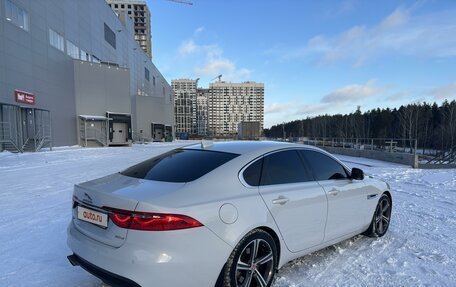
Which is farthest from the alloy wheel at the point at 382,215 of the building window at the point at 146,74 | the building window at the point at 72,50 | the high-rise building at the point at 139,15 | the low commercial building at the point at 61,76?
the high-rise building at the point at 139,15

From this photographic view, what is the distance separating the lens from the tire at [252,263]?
8.84ft

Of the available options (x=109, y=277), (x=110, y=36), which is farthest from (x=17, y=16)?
(x=109, y=277)

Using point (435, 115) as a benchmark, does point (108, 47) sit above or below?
above

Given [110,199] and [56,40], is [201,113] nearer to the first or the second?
[56,40]

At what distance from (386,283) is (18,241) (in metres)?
4.73

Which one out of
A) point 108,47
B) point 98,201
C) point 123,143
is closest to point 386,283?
point 98,201

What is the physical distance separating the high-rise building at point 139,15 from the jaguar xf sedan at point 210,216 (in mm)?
135056

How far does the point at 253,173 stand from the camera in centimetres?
317

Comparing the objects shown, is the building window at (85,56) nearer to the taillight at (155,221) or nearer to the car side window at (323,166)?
the car side window at (323,166)

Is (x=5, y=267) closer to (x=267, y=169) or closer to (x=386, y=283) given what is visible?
(x=267, y=169)

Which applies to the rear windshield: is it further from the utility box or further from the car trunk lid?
the utility box

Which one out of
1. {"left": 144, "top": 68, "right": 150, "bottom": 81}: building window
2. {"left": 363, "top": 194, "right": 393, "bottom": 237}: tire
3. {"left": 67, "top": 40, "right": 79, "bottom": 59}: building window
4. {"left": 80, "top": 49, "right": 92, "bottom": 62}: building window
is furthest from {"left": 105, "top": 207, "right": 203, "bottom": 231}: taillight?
{"left": 144, "top": 68, "right": 150, "bottom": 81}: building window

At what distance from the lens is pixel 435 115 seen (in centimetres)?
5959

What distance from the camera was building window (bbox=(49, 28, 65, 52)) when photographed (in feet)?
94.0
